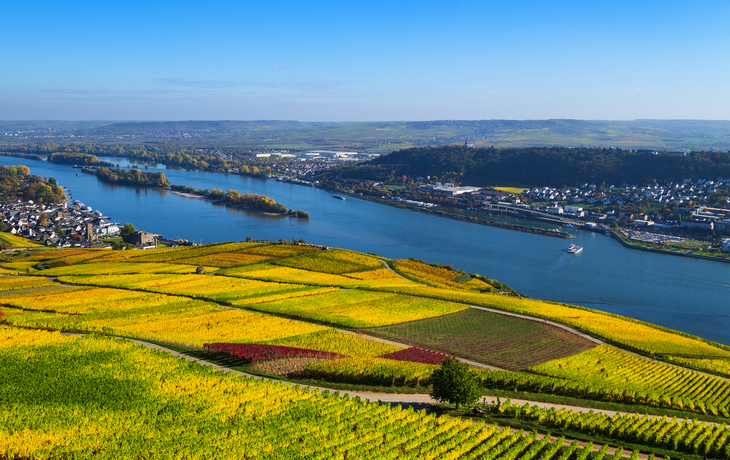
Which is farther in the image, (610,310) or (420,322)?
(610,310)

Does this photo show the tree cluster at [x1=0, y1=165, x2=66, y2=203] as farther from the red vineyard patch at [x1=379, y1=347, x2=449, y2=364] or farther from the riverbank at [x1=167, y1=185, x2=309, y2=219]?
the red vineyard patch at [x1=379, y1=347, x2=449, y2=364]

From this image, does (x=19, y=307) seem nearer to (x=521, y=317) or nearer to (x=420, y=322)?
(x=420, y=322)

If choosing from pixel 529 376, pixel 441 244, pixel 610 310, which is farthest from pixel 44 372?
pixel 441 244

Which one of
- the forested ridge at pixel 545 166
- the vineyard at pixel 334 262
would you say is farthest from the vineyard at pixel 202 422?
the forested ridge at pixel 545 166

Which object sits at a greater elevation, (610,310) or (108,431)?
(108,431)

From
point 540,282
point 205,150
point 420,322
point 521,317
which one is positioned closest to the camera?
point 420,322

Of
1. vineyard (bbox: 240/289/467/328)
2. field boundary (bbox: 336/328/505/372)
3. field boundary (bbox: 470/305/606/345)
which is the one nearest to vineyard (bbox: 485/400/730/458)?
field boundary (bbox: 336/328/505/372)
